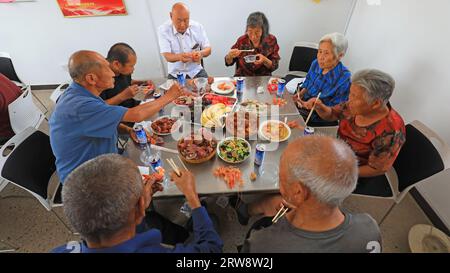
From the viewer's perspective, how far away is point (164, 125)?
2.02m

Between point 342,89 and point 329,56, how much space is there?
0.37m

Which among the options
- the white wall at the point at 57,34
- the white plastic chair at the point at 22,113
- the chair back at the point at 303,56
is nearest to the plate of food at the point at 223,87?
the chair back at the point at 303,56

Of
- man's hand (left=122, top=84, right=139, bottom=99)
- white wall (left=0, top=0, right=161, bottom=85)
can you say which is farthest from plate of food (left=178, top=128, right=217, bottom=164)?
white wall (left=0, top=0, right=161, bottom=85)

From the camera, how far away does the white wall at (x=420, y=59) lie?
223 cm

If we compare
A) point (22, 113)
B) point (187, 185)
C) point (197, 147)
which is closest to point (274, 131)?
point (197, 147)

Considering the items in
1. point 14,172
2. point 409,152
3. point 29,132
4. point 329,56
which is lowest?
point 409,152

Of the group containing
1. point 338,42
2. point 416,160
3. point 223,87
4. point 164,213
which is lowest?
point 164,213

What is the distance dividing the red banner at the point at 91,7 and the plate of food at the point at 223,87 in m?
2.29

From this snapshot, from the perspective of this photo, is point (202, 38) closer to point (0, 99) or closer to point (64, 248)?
point (0, 99)

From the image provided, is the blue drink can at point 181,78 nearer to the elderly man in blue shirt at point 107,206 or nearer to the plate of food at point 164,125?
the plate of food at point 164,125

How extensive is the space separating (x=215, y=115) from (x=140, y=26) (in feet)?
8.92

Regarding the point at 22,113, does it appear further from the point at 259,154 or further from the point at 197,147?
the point at 259,154
